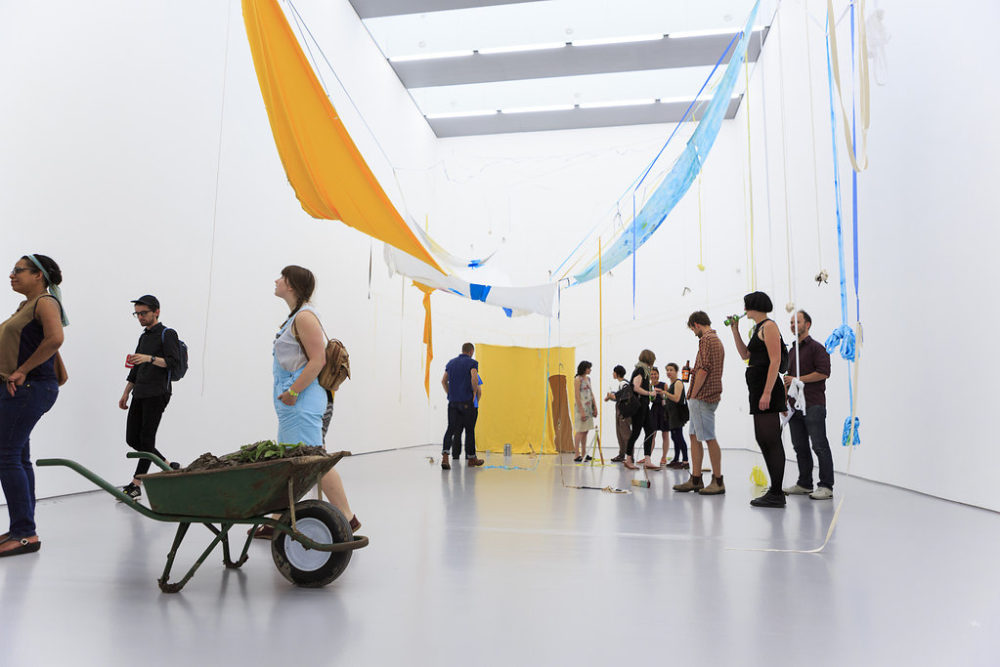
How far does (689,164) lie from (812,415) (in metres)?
2.12

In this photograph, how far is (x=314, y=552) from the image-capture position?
6.51 ft

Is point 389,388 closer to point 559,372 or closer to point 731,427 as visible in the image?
point 559,372

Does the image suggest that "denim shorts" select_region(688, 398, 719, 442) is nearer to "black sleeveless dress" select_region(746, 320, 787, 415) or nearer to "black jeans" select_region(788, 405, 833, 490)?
"black sleeveless dress" select_region(746, 320, 787, 415)

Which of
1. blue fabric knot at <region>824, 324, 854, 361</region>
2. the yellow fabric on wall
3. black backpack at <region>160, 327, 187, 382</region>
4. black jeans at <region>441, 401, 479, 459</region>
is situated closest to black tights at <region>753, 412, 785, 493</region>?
blue fabric knot at <region>824, 324, 854, 361</region>

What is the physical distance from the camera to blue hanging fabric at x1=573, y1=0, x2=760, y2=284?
4449mm

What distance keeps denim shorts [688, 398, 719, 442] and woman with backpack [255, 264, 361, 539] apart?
2.51 meters

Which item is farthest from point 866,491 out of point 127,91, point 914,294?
point 127,91

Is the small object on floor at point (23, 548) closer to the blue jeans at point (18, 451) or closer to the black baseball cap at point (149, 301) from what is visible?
the blue jeans at point (18, 451)

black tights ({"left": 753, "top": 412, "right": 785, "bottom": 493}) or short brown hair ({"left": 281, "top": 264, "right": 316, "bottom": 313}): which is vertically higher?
short brown hair ({"left": 281, "top": 264, "right": 316, "bottom": 313})

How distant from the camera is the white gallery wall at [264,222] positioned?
3602mm

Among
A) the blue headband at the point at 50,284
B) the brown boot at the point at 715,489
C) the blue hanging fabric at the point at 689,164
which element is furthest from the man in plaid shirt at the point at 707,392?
the blue headband at the point at 50,284

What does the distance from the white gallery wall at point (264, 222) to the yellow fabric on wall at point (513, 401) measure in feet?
4.75

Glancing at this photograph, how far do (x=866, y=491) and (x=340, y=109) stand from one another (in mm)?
6295

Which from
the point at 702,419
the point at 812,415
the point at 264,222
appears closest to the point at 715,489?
the point at 702,419
